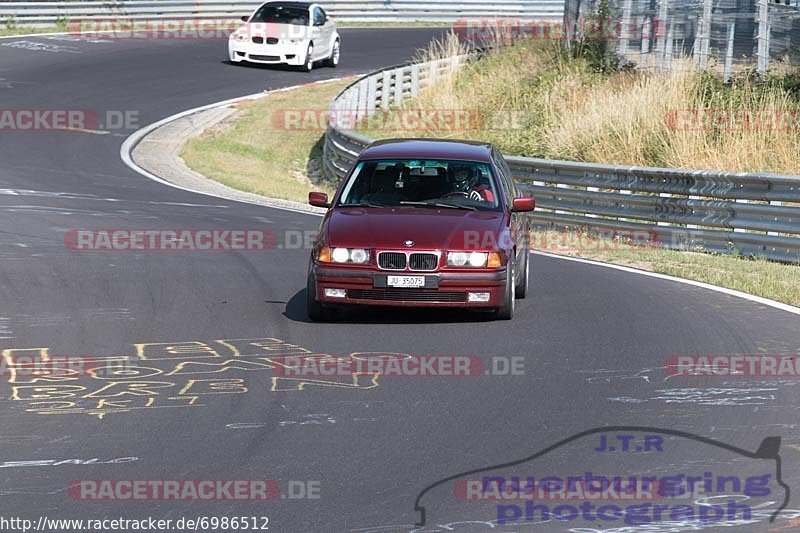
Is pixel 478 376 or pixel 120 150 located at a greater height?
pixel 478 376

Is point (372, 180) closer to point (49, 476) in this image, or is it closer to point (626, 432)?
point (626, 432)

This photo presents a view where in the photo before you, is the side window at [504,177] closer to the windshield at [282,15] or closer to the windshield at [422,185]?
the windshield at [422,185]

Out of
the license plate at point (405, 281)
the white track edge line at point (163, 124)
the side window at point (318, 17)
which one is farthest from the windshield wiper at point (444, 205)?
the side window at point (318, 17)

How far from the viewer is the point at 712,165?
21.1 meters

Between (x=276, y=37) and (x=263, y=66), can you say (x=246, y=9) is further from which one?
(x=276, y=37)

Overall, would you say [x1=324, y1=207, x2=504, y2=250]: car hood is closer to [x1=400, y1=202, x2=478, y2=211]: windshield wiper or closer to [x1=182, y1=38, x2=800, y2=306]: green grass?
[x1=400, y1=202, x2=478, y2=211]: windshield wiper

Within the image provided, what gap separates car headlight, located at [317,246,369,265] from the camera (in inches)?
452

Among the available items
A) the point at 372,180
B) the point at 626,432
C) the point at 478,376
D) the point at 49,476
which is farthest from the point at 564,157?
the point at 49,476

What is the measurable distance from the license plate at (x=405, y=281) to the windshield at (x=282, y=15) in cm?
2648

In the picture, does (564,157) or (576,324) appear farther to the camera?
(564,157)

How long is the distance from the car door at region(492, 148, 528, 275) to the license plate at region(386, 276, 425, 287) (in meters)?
1.25

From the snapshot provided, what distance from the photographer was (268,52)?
36938mm

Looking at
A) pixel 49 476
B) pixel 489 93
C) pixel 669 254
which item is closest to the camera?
pixel 49 476

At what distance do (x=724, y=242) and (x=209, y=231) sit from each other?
651 centimetres
